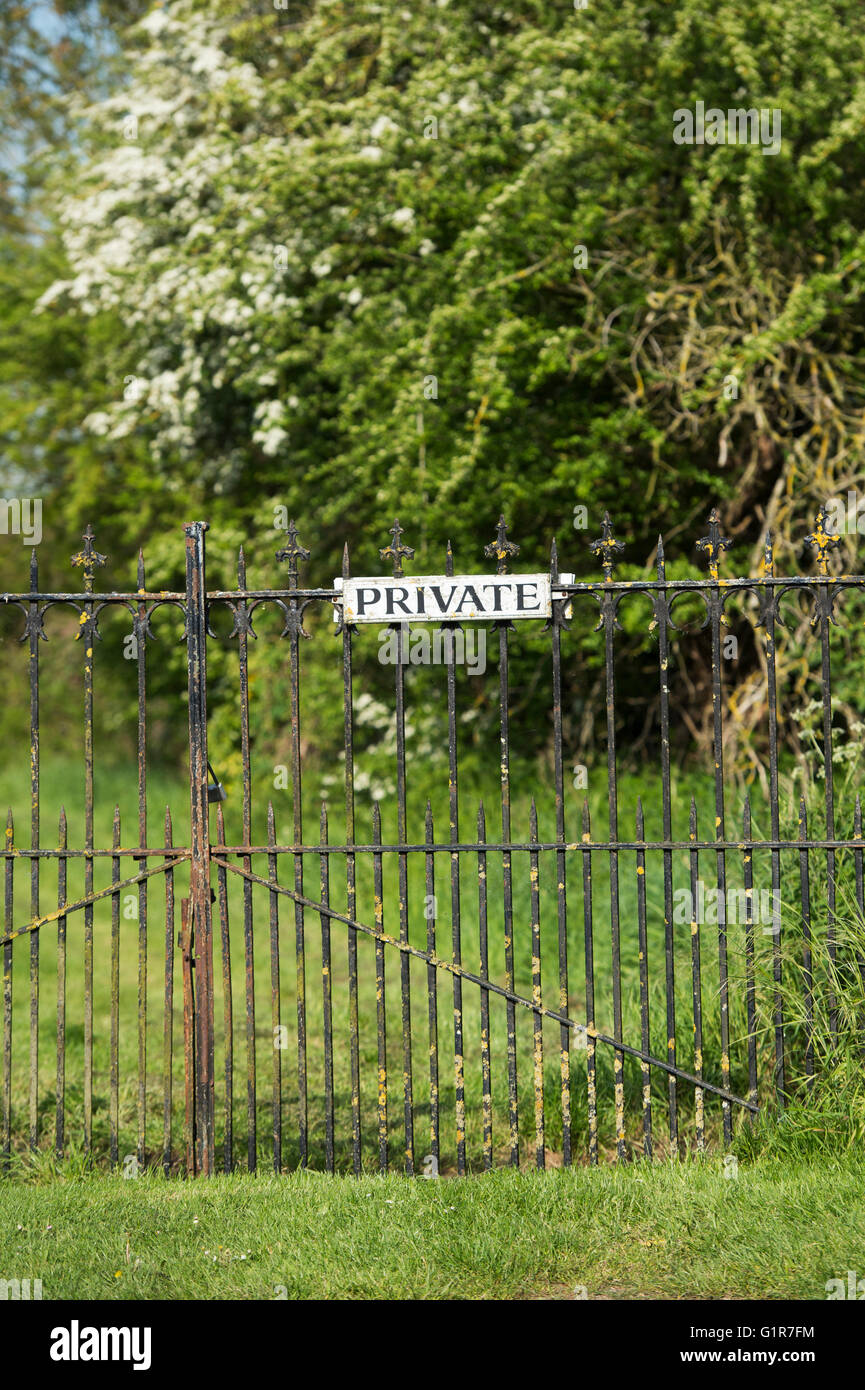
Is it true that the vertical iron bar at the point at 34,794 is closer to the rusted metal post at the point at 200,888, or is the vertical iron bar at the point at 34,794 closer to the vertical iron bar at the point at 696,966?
the rusted metal post at the point at 200,888

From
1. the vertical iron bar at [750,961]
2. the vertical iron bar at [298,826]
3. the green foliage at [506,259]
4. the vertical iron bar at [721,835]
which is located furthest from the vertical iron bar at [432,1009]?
the green foliage at [506,259]

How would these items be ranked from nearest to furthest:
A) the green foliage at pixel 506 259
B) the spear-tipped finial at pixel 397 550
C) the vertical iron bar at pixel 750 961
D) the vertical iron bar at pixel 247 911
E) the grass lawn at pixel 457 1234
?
the grass lawn at pixel 457 1234, the spear-tipped finial at pixel 397 550, the vertical iron bar at pixel 247 911, the vertical iron bar at pixel 750 961, the green foliage at pixel 506 259

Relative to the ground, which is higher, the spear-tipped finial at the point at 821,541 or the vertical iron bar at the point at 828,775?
the spear-tipped finial at the point at 821,541

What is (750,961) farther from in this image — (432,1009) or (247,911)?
(247,911)

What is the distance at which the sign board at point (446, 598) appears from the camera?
4719mm

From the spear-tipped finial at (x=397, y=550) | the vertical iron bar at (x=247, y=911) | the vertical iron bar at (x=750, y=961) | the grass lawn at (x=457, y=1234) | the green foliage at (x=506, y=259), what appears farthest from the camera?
the green foliage at (x=506, y=259)

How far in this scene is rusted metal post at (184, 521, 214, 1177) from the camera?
187 inches

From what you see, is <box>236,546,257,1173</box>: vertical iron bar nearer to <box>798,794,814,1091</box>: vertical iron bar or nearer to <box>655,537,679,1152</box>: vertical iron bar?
<box>655,537,679,1152</box>: vertical iron bar

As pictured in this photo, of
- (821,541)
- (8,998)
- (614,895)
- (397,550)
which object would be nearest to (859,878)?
(614,895)

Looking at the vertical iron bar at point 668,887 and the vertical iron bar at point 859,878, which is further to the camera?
the vertical iron bar at point 859,878

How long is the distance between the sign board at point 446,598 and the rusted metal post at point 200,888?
57cm

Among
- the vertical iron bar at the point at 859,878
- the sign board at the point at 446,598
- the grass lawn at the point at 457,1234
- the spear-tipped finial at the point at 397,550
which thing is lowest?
the grass lawn at the point at 457,1234

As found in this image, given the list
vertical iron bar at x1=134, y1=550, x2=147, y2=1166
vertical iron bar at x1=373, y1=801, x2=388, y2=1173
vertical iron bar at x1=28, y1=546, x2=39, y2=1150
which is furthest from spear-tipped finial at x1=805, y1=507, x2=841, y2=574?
vertical iron bar at x1=28, y1=546, x2=39, y2=1150

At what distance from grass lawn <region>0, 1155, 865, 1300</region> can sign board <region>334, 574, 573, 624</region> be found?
2107 millimetres
